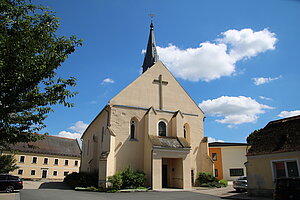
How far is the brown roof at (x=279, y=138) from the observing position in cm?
1500

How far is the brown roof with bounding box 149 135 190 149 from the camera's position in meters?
22.1

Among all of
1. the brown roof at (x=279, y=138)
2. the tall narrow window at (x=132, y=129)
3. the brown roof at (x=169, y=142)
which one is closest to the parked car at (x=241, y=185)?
the brown roof at (x=279, y=138)

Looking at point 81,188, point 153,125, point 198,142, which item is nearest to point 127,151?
point 153,125

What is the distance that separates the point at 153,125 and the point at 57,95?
15.3 m

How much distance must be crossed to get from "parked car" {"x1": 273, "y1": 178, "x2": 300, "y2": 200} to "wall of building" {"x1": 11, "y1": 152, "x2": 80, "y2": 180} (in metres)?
51.6

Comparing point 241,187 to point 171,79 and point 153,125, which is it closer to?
point 153,125

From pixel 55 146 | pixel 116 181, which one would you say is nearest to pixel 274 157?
pixel 116 181

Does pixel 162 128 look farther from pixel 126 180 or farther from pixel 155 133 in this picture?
pixel 126 180

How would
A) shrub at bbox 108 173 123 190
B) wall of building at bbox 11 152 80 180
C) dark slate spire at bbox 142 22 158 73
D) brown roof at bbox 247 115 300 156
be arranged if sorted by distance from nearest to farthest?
1. brown roof at bbox 247 115 300 156
2. shrub at bbox 108 173 123 190
3. dark slate spire at bbox 142 22 158 73
4. wall of building at bbox 11 152 80 180

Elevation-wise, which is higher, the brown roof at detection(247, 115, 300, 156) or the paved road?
the brown roof at detection(247, 115, 300, 156)

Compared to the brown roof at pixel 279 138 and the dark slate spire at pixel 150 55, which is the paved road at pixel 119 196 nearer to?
the brown roof at pixel 279 138

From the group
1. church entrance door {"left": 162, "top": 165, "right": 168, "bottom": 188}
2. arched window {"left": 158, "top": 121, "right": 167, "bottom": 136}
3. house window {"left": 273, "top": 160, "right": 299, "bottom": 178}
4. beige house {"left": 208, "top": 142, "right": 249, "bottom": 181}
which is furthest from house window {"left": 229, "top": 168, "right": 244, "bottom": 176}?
house window {"left": 273, "top": 160, "right": 299, "bottom": 178}

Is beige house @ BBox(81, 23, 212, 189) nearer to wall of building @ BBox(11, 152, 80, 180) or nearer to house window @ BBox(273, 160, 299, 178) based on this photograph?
house window @ BBox(273, 160, 299, 178)

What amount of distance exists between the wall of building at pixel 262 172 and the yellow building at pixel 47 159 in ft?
149
